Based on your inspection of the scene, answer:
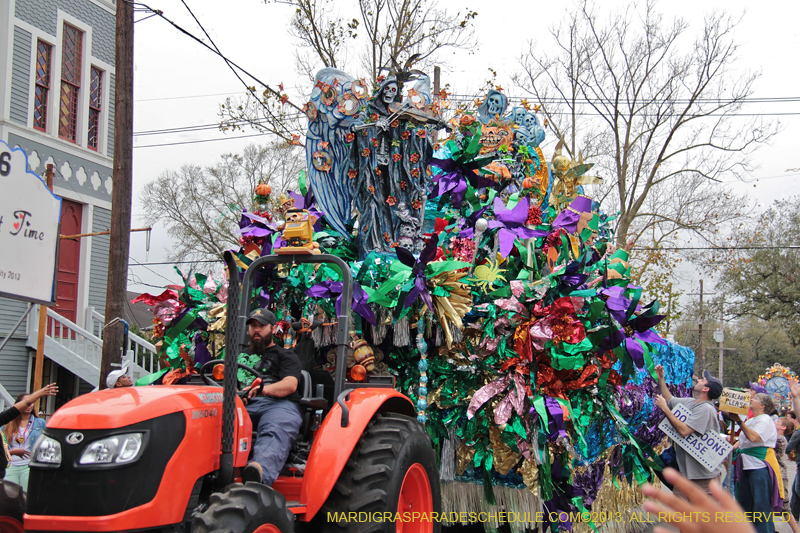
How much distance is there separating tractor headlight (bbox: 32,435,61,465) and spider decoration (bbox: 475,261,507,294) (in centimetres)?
335

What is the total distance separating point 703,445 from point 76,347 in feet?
36.7

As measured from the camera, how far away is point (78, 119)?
45.0 feet

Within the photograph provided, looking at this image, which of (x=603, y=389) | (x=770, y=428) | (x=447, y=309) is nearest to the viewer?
(x=447, y=309)

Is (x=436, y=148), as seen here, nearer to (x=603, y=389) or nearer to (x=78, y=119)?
(x=603, y=389)

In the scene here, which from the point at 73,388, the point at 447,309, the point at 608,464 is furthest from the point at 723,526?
the point at 73,388

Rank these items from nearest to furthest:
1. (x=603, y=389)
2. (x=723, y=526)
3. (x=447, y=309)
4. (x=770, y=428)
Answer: (x=723, y=526), (x=447, y=309), (x=603, y=389), (x=770, y=428)

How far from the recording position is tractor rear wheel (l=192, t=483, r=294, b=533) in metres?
2.53

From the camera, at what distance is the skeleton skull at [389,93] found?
19.9 feet

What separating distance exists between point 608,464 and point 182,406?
441 centimetres

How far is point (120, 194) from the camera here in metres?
7.04

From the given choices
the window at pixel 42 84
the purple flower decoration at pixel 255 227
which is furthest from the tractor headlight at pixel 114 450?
the window at pixel 42 84

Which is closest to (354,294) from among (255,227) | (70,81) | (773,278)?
(255,227)

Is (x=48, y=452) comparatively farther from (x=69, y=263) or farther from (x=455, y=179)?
(x=69, y=263)

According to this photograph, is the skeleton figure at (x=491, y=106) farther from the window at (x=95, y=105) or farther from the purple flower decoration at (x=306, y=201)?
the window at (x=95, y=105)
